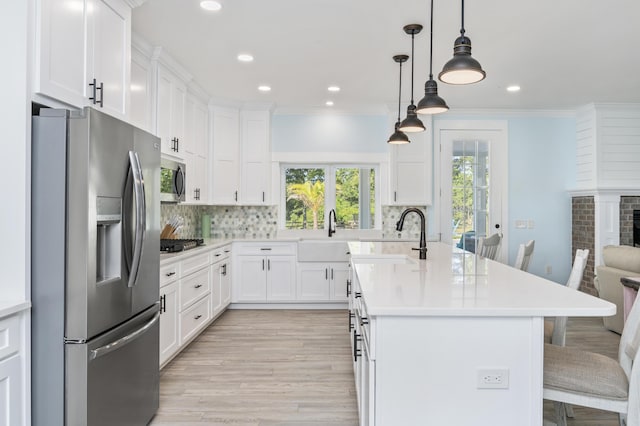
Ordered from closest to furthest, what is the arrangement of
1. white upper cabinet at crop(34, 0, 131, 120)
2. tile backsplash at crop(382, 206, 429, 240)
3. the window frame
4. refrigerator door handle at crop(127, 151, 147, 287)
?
white upper cabinet at crop(34, 0, 131, 120), refrigerator door handle at crop(127, 151, 147, 287), tile backsplash at crop(382, 206, 429, 240), the window frame

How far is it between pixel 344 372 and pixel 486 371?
1.82 metres

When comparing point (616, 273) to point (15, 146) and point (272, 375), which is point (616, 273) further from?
point (15, 146)

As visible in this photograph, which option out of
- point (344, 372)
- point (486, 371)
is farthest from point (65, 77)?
point (344, 372)

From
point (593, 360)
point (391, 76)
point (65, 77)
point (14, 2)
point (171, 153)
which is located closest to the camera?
point (14, 2)

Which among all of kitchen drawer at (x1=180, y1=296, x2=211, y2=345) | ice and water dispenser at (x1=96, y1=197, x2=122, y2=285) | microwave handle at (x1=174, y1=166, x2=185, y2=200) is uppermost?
microwave handle at (x1=174, y1=166, x2=185, y2=200)

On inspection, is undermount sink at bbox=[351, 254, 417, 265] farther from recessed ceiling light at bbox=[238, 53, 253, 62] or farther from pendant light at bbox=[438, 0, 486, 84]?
recessed ceiling light at bbox=[238, 53, 253, 62]

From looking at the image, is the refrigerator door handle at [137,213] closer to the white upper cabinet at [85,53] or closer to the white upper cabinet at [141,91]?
the white upper cabinet at [85,53]

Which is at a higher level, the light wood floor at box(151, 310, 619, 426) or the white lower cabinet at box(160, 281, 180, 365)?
the white lower cabinet at box(160, 281, 180, 365)

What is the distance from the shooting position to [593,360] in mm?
1858

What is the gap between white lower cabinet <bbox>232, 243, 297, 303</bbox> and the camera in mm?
5336

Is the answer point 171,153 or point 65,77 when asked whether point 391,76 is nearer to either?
point 171,153

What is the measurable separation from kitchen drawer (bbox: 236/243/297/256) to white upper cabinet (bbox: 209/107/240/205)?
0.61m


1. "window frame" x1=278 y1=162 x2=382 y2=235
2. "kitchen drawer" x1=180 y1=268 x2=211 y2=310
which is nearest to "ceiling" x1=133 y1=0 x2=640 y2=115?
"window frame" x1=278 y1=162 x2=382 y2=235

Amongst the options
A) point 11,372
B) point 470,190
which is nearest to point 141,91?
point 11,372
